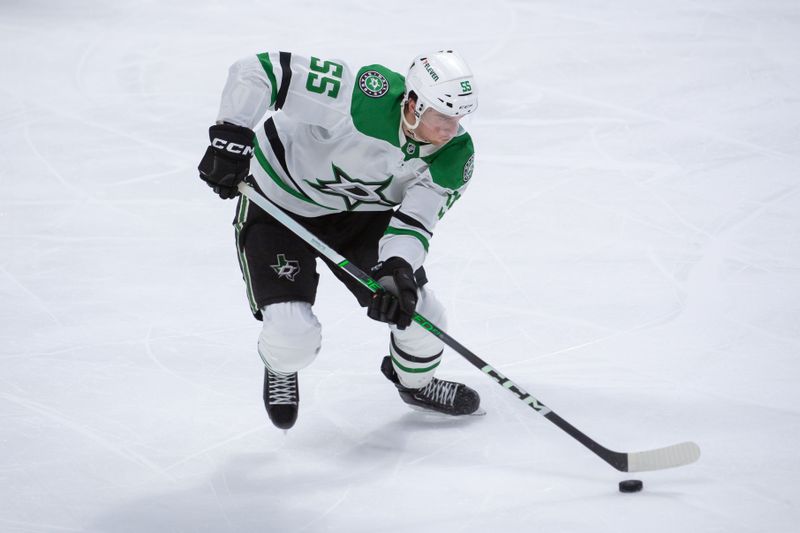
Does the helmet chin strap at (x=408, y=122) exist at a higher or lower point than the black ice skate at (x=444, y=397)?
higher

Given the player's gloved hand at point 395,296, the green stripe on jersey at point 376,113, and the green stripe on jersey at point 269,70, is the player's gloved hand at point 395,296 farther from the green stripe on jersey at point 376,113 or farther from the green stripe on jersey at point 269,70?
the green stripe on jersey at point 269,70

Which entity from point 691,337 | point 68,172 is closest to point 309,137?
point 691,337

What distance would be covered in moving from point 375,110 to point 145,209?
6.66 feet

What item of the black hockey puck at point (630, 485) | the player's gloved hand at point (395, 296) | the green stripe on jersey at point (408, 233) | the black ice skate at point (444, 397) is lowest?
the black hockey puck at point (630, 485)

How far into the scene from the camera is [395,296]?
108 inches

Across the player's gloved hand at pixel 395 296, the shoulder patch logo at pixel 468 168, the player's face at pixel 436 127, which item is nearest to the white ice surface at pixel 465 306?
the player's gloved hand at pixel 395 296

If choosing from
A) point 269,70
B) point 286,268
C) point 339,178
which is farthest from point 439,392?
point 269,70

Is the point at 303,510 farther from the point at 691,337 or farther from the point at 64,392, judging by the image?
the point at 691,337

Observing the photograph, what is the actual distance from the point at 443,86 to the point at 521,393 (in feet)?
2.92

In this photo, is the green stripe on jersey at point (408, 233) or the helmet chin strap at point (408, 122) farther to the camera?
the green stripe on jersey at point (408, 233)

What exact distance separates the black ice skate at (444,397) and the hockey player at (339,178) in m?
0.02

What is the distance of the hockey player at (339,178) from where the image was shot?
Answer: 8.87 ft

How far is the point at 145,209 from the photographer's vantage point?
14.7 feet

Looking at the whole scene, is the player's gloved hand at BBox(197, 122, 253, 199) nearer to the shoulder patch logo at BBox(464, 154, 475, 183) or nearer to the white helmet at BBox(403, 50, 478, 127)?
the white helmet at BBox(403, 50, 478, 127)
